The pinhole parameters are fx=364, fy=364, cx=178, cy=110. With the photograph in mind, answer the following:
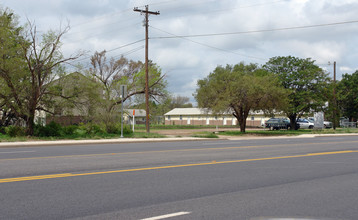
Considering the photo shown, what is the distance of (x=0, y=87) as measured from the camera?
25.6 meters

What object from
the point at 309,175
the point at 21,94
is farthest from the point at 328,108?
the point at 309,175

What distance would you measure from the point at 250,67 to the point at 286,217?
87.7m

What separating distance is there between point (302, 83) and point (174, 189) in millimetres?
44378

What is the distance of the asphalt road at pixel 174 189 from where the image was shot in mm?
6059

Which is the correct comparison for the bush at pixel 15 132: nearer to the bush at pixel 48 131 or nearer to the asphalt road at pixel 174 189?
the bush at pixel 48 131

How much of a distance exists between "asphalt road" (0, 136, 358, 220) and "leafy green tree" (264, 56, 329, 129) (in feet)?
123

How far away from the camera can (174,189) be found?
7.88m

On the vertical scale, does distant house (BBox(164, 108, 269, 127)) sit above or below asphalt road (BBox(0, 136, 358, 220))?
above

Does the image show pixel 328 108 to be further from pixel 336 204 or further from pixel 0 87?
pixel 336 204

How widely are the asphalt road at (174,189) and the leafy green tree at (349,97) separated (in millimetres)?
68249

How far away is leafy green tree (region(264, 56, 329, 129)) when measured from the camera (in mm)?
48097

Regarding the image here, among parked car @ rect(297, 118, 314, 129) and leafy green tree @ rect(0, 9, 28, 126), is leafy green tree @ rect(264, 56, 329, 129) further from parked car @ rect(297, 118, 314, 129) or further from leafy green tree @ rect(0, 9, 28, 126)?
leafy green tree @ rect(0, 9, 28, 126)

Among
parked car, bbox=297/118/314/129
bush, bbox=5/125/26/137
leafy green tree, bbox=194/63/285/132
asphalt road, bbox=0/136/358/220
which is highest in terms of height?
leafy green tree, bbox=194/63/285/132

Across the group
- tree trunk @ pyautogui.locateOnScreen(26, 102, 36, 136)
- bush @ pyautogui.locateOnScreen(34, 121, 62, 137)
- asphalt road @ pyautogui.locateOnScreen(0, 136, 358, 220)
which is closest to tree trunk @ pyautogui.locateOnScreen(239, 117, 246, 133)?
bush @ pyautogui.locateOnScreen(34, 121, 62, 137)
